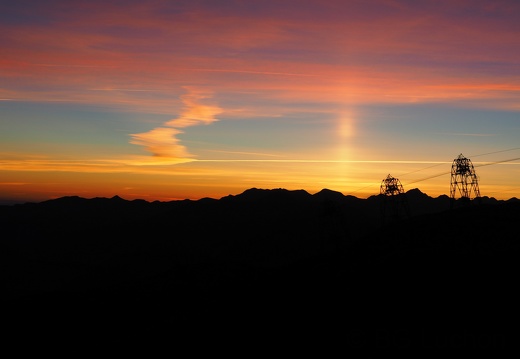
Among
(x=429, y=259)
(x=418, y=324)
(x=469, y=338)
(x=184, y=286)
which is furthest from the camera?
(x=184, y=286)

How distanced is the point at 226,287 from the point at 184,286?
34.1ft

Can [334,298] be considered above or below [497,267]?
below

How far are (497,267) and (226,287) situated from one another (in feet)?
149

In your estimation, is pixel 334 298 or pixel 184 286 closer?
pixel 334 298

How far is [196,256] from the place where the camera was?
19162cm

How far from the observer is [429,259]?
62719 millimetres

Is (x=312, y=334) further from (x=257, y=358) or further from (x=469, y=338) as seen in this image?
(x=469, y=338)

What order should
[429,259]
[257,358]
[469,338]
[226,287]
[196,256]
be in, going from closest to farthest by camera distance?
[469,338], [257,358], [429,259], [226,287], [196,256]

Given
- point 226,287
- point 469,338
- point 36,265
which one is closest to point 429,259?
point 469,338

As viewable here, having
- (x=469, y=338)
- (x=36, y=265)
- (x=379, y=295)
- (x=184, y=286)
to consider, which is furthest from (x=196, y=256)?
(x=469, y=338)

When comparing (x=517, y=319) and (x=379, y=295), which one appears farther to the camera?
(x=379, y=295)

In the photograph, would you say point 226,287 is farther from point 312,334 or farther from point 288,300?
point 312,334

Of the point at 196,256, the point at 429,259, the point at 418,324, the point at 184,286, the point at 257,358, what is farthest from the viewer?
the point at 196,256

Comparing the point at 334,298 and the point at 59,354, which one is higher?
the point at 334,298
